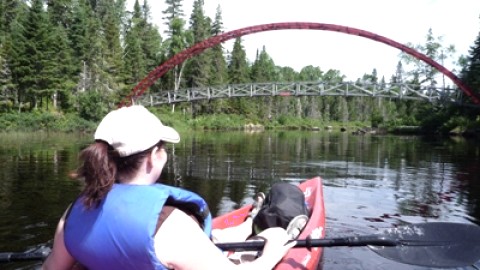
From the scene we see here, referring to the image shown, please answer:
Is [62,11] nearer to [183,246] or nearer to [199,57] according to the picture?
[199,57]

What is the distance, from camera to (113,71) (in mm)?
48781

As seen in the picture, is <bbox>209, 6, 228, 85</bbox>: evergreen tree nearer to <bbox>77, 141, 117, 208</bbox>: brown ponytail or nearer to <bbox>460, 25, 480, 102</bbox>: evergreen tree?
<bbox>460, 25, 480, 102</bbox>: evergreen tree


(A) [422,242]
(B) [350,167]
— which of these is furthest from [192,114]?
(A) [422,242]

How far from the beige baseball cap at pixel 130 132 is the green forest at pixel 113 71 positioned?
34863 millimetres

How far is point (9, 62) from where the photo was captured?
3856cm

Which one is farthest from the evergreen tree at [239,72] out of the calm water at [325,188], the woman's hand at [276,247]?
the woman's hand at [276,247]

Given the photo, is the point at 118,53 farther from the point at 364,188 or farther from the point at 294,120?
the point at 364,188

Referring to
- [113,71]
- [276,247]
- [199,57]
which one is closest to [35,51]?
[113,71]

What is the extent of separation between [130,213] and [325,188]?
10.2 metres

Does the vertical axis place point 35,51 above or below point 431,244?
above

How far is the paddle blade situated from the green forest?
34.0 meters

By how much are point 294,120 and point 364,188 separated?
205 ft

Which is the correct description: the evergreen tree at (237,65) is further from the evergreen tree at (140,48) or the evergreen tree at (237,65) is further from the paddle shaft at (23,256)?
the paddle shaft at (23,256)

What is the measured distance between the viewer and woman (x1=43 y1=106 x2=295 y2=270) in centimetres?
216
